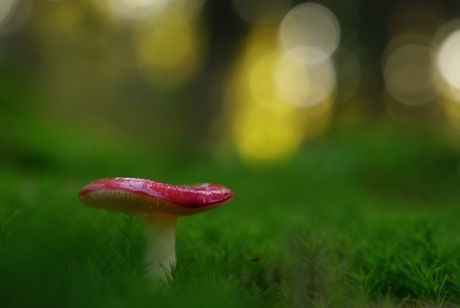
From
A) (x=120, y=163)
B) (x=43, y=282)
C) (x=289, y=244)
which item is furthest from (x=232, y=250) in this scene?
(x=120, y=163)

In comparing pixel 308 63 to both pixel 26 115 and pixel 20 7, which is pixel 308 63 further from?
pixel 26 115

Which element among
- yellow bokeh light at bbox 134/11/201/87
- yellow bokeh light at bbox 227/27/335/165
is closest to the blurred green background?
yellow bokeh light at bbox 134/11/201/87

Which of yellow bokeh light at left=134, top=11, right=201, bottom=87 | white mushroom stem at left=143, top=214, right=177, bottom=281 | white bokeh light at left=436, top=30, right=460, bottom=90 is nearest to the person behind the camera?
white mushroom stem at left=143, top=214, right=177, bottom=281

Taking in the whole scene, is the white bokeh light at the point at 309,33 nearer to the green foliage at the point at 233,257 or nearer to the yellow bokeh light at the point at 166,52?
the yellow bokeh light at the point at 166,52

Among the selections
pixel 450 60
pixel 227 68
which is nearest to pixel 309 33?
pixel 450 60

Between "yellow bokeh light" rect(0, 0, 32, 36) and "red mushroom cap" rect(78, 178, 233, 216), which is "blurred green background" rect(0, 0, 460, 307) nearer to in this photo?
"yellow bokeh light" rect(0, 0, 32, 36)

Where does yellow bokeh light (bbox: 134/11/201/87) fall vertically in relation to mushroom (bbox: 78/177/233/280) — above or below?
above
